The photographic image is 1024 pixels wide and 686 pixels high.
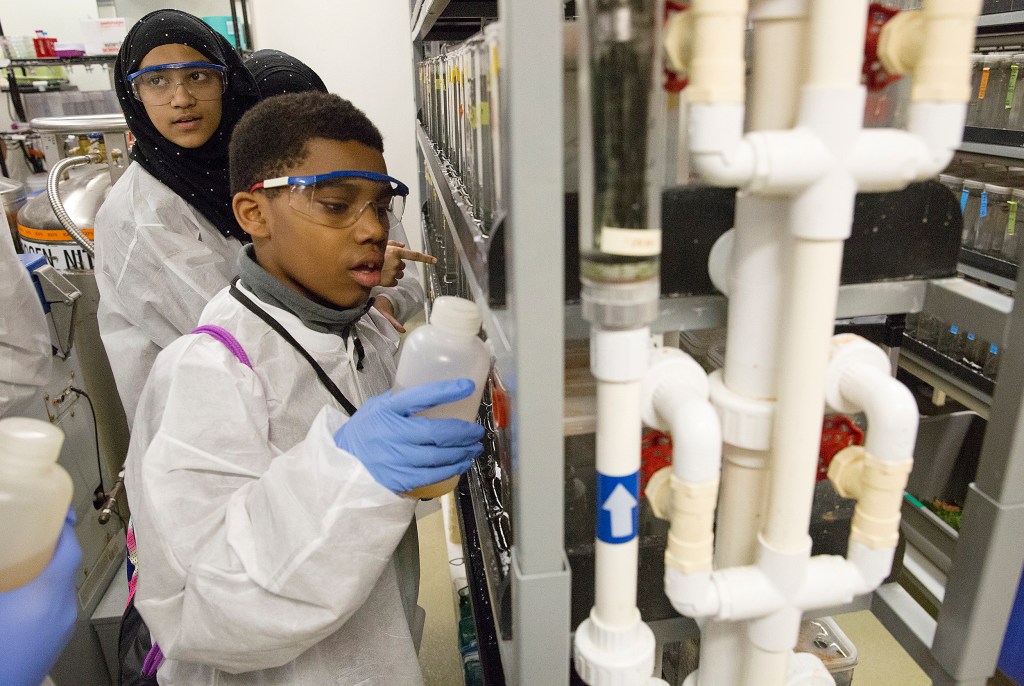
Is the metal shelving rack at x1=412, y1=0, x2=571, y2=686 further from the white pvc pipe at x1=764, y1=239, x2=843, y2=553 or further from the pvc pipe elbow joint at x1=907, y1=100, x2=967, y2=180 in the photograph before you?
the pvc pipe elbow joint at x1=907, y1=100, x2=967, y2=180

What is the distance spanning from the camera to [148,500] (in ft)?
3.21

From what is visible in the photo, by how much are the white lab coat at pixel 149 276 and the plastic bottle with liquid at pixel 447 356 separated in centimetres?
98

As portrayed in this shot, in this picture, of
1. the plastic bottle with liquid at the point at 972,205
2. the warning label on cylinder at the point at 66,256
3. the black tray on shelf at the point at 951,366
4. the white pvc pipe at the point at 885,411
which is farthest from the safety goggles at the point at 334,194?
the plastic bottle with liquid at the point at 972,205

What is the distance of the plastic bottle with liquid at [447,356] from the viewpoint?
1016 millimetres

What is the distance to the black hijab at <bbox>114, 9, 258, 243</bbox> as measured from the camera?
2186mm

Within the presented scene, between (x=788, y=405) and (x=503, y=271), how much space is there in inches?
13.5

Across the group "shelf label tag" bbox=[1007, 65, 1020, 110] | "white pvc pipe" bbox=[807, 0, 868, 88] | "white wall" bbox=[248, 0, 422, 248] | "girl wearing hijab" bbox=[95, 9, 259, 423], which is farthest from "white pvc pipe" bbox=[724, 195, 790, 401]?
"white wall" bbox=[248, 0, 422, 248]

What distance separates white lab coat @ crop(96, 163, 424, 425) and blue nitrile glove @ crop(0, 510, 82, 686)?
3.59 feet

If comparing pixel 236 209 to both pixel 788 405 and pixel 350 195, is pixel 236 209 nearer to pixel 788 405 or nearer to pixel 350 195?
pixel 350 195

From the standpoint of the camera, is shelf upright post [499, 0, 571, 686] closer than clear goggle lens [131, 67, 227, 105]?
Yes

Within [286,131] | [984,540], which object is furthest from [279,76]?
[984,540]

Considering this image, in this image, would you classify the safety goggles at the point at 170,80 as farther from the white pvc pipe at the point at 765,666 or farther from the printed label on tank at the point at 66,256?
the white pvc pipe at the point at 765,666

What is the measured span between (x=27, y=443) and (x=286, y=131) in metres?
0.64

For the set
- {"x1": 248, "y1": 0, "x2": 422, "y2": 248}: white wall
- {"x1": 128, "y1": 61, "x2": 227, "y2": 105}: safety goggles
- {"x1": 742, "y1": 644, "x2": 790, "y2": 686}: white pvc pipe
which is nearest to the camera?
{"x1": 742, "y1": 644, "x2": 790, "y2": 686}: white pvc pipe
